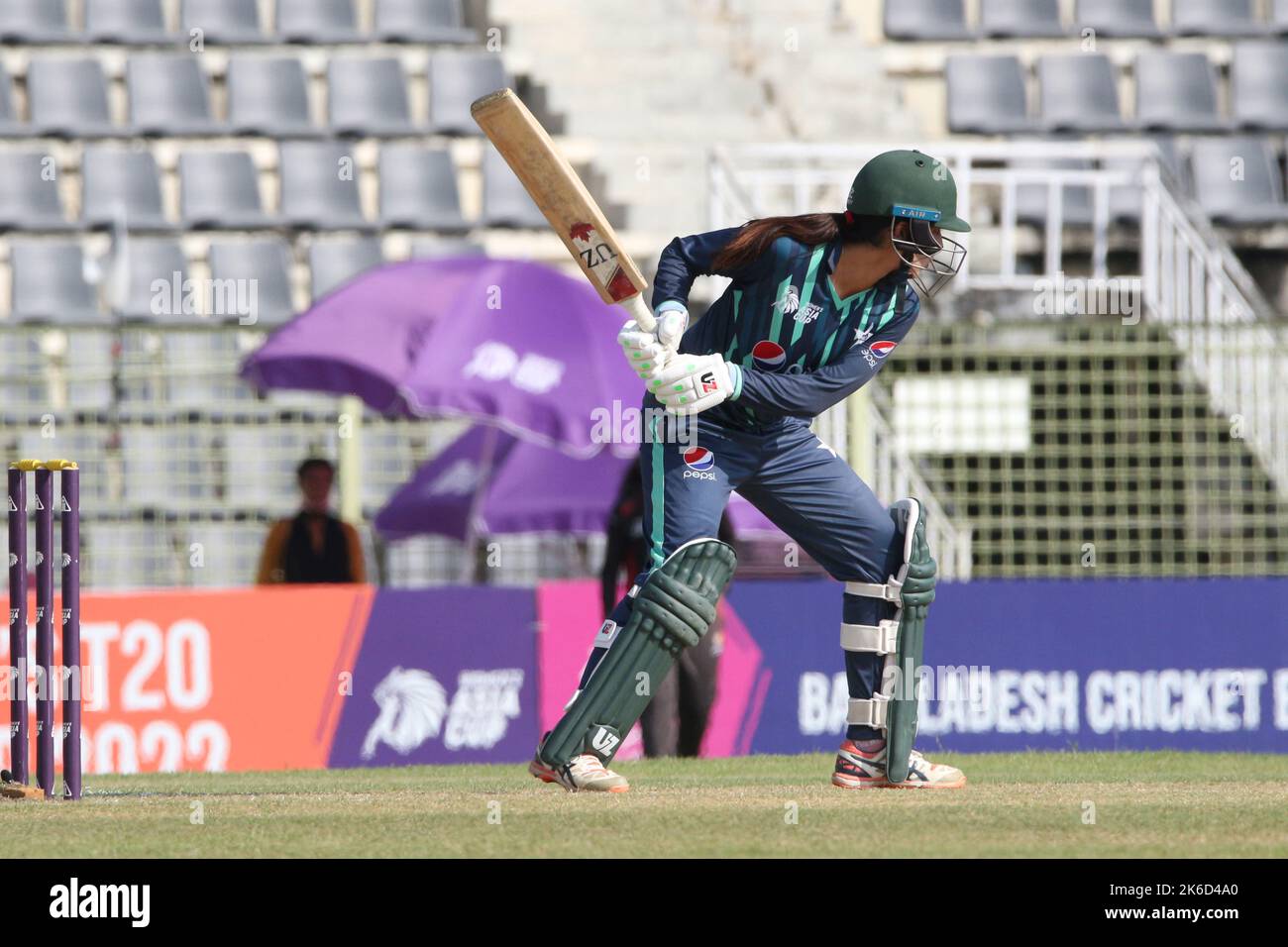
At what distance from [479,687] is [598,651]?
5.10 metres

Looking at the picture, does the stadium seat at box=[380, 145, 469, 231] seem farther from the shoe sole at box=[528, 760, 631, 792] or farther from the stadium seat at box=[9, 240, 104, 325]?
the shoe sole at box=[528, 760, 631, 792]

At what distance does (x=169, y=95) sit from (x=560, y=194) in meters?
12.1

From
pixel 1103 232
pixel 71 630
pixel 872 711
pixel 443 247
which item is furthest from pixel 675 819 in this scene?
pixel 443 247

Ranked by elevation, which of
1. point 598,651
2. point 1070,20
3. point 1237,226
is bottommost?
point 598,651

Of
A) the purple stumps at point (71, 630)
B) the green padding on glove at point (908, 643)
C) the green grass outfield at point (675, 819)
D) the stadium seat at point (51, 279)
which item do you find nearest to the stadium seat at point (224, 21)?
the stadium seat at point (51, 279)

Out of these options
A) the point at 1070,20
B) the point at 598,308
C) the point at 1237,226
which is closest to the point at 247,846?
the point at 598,308

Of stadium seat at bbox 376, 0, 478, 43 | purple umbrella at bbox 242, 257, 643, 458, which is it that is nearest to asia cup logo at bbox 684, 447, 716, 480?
purple umbrella at bbox 242, 257, 643, 458

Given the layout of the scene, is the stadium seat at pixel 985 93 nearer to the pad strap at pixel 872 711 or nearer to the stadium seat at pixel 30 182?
the stadium seat at pixel 30 182

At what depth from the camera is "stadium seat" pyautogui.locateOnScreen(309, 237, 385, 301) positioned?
16.3m

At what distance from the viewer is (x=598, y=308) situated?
12.0m

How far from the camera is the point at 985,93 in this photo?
1784cm
